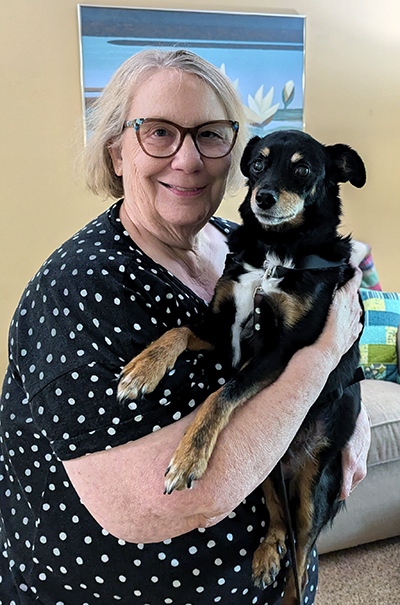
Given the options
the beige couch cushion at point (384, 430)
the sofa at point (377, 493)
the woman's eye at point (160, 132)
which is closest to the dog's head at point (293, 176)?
the woman's eye at point (160, 132)

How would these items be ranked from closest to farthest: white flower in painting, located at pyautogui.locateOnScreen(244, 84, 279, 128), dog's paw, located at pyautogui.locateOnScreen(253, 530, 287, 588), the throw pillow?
dog's paw, located at pyautogui.locateOnScreen(253, 530, 287, 588) < the throw pillow < white flower in painting, located at pyautogui.locateOnScreen(244, 84, 279, 128)

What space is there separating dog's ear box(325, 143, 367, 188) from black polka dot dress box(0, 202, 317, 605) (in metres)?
0.55

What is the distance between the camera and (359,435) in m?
1.25

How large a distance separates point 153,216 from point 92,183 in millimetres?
236

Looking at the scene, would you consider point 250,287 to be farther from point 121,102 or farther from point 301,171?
point 121,102

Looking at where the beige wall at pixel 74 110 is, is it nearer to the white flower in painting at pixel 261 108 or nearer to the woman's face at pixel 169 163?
the white flower in painting at pixel 261 108

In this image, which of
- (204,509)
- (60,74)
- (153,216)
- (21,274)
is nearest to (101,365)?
(204,509)

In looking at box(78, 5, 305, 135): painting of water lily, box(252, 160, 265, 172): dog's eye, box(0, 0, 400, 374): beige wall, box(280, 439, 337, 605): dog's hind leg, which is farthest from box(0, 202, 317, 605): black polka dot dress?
box(78, 5, 305, 135): painting of water lily

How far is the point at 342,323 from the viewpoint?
104cm

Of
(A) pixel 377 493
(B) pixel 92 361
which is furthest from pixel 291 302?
(A) pixel 377 493

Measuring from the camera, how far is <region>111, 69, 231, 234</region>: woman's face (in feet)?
3.44

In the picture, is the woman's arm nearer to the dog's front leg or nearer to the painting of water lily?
the dog's front leg

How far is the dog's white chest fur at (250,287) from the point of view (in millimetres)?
1115

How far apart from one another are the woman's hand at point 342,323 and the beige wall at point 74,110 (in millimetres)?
1792
